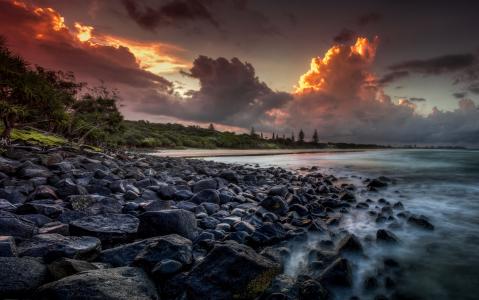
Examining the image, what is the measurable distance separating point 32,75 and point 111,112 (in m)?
Answer: 16.8

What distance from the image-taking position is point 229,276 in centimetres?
360

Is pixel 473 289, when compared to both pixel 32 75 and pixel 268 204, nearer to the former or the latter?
pixel 268 204

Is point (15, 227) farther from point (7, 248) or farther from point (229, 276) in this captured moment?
point (229, 276)

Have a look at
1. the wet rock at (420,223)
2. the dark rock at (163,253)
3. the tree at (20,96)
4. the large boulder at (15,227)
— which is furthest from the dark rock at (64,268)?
the tree at (20,96)

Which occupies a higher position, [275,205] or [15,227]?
[15,227]

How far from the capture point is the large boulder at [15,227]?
395 centimetres

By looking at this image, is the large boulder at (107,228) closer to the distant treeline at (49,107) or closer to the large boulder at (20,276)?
the large boulder at (20,276)

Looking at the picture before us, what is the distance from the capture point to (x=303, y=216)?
7773mm

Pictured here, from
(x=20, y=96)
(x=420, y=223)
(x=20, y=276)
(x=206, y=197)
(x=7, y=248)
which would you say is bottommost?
(x=420, y=223)

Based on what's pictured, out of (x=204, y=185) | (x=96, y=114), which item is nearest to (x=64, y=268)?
(x=204, y=185)

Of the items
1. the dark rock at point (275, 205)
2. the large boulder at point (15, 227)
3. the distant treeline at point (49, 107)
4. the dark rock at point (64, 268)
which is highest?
the distant treeline at point (49, 107)

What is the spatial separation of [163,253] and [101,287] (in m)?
1.13

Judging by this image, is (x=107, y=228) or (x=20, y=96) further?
(x=20, y=96)

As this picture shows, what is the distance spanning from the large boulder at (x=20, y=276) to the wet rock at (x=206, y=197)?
4849 mm
